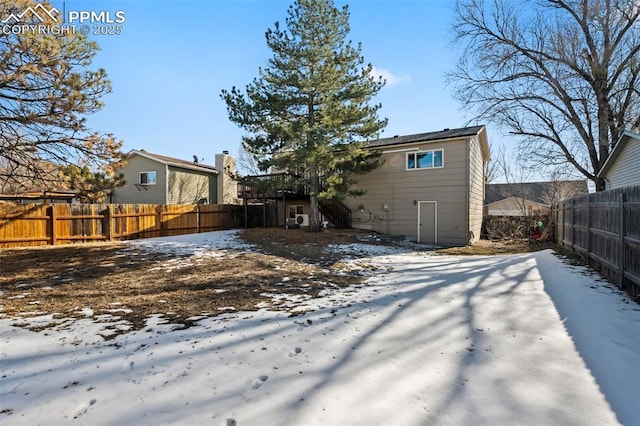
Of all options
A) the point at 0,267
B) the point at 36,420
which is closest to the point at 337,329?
the point at 36,420

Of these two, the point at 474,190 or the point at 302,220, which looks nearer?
the point at 474,190

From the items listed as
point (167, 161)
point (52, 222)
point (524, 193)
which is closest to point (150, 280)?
point (52, 222)

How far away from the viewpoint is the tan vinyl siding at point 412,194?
45.6ft

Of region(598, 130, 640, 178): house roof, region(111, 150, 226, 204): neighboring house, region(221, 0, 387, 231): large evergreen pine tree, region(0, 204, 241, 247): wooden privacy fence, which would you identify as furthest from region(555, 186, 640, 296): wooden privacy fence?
region(111, 150, 226, 204): neighboring house

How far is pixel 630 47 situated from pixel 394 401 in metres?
20.2

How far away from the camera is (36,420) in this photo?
209 centimetres

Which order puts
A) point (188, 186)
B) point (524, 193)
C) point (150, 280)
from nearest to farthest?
point (150, 280)
point (188, 186)
point (524, 193)

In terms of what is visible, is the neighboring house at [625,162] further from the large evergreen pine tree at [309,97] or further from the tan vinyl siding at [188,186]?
the tan vinyl siding at [188,186]

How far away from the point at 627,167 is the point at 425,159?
6.98 metres

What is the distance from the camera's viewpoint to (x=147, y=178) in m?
20.4

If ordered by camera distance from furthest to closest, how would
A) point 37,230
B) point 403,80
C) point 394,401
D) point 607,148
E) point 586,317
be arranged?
point 607,148 < point 403,80 < point 37,230 < point 586,317 < point 394,401

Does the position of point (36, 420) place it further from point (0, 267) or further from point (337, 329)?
point (0, 267)

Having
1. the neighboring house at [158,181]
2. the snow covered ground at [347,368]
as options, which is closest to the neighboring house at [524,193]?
the neighboring house at [158,181]

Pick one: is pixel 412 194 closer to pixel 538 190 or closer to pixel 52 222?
pixel 52 222
